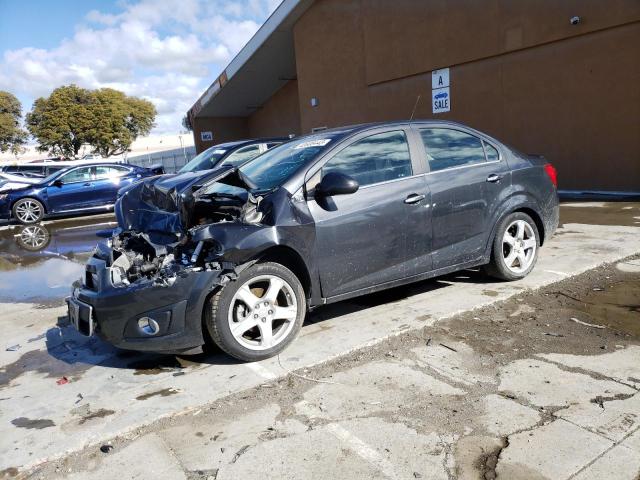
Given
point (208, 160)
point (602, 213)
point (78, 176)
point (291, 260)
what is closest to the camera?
point (291, 260)

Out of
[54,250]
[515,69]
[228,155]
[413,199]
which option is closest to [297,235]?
[413,199]

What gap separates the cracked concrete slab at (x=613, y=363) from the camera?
3.40m

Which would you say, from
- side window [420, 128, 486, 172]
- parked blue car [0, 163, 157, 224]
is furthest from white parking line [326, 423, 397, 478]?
parked blue car [0, 163, 157, 224]

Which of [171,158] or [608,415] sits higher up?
[171,158]

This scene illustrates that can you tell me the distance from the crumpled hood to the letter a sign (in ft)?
33.3

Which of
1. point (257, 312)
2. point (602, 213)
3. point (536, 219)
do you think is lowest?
point (602, 213)

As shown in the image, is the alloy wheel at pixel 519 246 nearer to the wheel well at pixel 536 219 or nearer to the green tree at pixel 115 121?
the wheel well at pixel 536 219

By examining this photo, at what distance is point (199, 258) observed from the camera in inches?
148

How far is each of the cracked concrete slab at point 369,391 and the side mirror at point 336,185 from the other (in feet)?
4.24

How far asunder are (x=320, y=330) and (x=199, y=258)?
1278 millimetres

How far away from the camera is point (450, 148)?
4.97 metres

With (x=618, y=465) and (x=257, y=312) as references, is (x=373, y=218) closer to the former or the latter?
(x=257, y=312)

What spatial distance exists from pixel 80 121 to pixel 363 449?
2121 inches

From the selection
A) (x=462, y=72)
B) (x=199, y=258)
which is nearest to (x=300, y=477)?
(x=199, y=258)
